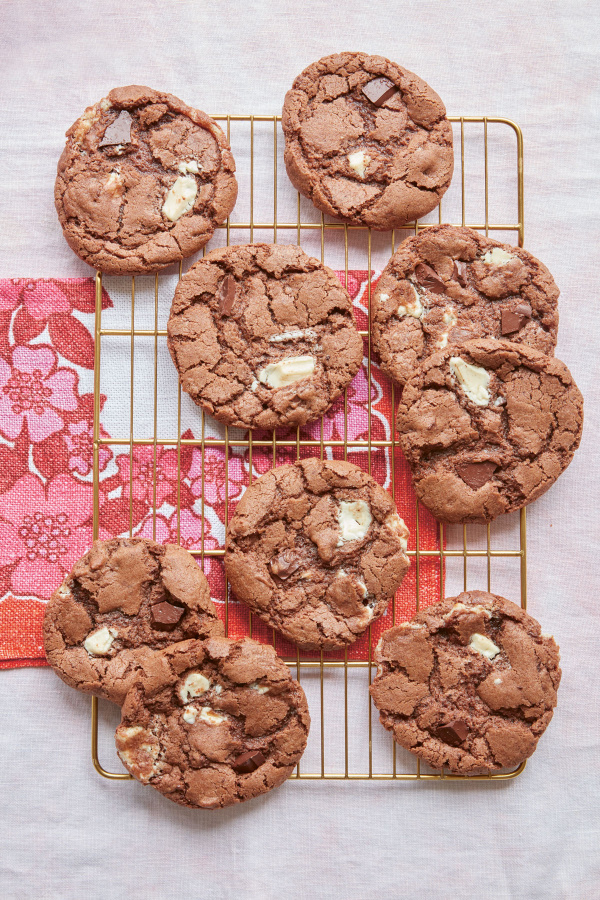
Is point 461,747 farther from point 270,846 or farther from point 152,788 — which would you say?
point 152,788

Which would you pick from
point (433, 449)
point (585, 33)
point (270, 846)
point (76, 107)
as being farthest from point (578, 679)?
point (76, 107)

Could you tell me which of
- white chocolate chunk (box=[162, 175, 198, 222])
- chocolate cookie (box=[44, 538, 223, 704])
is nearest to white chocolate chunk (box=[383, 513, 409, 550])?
chocolate cookie (box=[44, 538, 223, 704])

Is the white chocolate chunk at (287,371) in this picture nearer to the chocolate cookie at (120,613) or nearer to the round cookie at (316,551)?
the round cookie at (316,551)

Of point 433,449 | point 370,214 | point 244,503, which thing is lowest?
point 244,503

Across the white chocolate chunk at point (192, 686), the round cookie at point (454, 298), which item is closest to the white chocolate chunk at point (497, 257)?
the round cookie at point (454, 298)

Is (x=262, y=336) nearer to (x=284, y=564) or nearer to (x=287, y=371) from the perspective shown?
(x=287, y=371)

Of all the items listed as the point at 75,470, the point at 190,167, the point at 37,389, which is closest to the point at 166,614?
the point at 75,470
